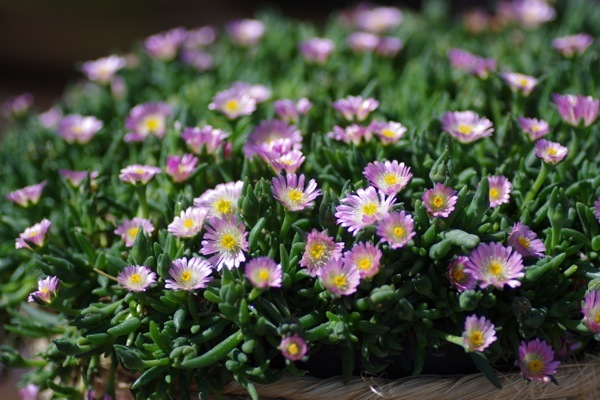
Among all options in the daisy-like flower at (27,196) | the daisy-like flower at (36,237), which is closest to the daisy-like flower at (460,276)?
the daisy-like flower at (36,237)

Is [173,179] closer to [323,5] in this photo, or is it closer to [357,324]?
[357,324]

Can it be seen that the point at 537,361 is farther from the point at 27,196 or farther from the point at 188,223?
the point at 27,196

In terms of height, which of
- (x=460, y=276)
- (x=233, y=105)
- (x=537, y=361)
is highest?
(x=233, y=105)

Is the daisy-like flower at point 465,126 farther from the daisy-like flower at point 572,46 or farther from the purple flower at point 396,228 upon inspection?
the daisy-like flower at point 572,46

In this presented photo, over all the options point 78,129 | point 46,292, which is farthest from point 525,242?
point 78,129

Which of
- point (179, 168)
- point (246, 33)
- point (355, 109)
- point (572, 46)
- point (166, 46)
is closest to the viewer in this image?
point (179, 168)

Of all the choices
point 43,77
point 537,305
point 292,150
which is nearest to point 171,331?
point 292,150

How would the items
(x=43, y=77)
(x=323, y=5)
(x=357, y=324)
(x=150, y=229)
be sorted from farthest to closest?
(x=323, y=5)
(x=43, y=77)
(x=150, y=229)
(x=357, y=324)
